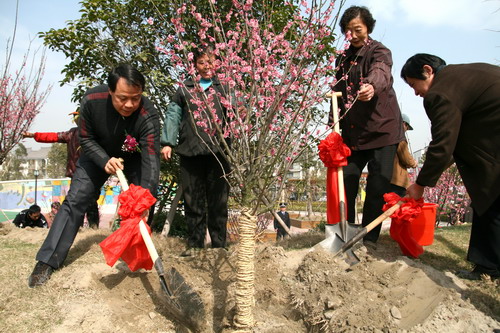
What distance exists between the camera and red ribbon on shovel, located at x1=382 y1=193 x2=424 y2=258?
2.72 metres

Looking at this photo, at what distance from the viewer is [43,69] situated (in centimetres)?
594

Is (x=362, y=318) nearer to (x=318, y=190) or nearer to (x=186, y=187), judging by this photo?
(x=186, y=187)

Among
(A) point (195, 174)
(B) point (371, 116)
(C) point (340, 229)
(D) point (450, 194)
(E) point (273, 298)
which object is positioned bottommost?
(E) point (273, 298)

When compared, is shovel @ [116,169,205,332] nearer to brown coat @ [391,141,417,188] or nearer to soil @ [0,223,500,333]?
soil @ [0,223,500,333]

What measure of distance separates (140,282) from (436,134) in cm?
245

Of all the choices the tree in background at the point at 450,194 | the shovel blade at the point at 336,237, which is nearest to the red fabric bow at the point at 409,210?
the shovel blade at the point at 336,237

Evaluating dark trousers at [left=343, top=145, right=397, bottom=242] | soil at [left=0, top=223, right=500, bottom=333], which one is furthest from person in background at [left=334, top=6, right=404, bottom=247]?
soil at [left=0, top=223, right=500, bottom=333]

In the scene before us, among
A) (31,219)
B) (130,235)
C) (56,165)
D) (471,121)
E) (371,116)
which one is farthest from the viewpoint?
(56,165)

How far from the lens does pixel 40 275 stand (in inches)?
111

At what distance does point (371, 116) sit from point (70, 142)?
13.1ft

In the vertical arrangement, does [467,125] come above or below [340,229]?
above

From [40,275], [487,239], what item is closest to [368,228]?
[487,239]

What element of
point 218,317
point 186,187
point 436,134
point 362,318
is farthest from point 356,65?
point 218,317

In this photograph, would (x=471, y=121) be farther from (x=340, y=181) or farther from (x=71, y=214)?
(x=71, y=214)
